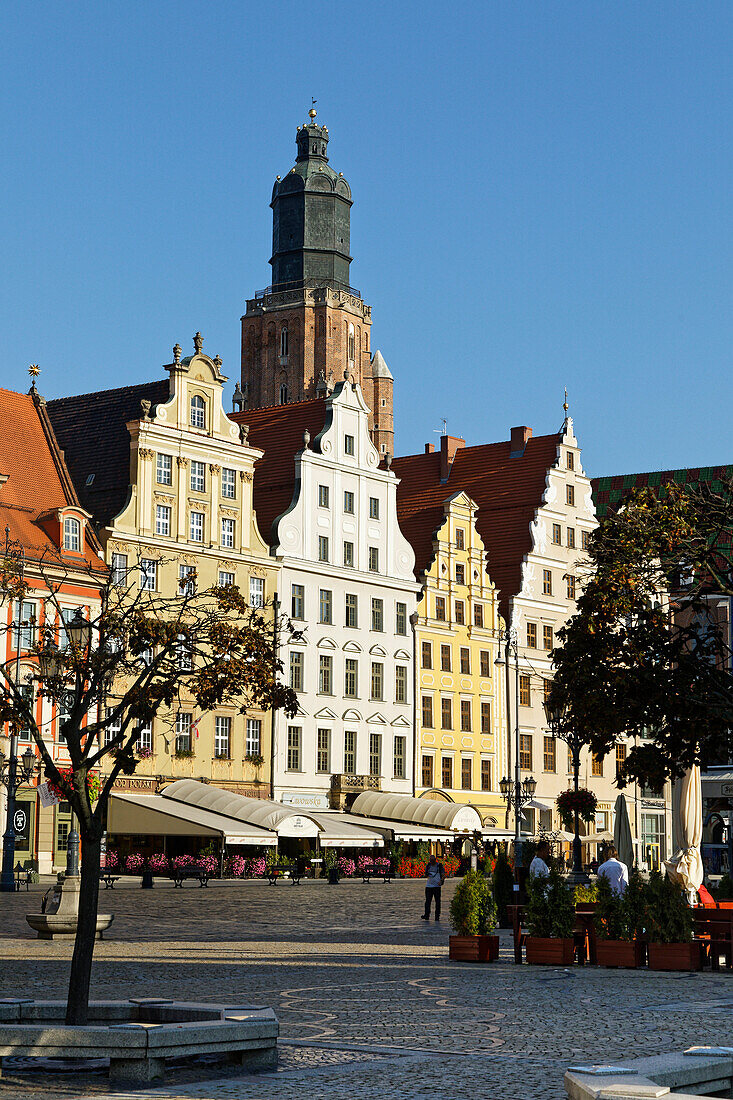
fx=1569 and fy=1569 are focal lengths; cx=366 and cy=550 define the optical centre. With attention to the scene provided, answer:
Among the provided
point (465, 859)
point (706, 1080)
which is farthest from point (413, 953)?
point (465, 859)

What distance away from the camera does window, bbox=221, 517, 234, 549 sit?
5856 cm

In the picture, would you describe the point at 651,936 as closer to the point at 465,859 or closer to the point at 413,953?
the point at 413,953

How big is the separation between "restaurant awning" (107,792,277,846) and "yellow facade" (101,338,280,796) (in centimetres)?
164

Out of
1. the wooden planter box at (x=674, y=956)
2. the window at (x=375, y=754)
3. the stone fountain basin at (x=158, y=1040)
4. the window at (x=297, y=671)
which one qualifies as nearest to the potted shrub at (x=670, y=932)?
the wooden planter box at (x=674, y=956)

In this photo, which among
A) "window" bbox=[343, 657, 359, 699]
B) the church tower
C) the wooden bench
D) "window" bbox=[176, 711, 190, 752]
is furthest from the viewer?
the church tower

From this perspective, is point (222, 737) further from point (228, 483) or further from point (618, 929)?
point (618, 929)

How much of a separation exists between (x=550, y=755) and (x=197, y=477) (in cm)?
2421

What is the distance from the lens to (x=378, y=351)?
12331 cm

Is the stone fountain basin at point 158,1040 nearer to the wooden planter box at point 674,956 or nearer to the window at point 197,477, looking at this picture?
the wooden planter box at point 674,956

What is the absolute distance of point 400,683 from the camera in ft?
216

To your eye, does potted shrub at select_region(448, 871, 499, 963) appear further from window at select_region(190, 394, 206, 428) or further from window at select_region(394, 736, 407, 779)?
window at select_region(394, 736, 407, 779)

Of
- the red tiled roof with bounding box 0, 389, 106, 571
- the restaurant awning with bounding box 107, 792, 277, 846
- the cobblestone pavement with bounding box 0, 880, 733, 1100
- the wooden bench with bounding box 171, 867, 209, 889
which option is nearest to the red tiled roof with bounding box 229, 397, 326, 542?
the red tiled roof with bounding box 0, 389, 106, 571

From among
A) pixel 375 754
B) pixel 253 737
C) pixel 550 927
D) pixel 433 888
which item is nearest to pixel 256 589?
pixel 253 737

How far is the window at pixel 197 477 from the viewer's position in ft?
189
